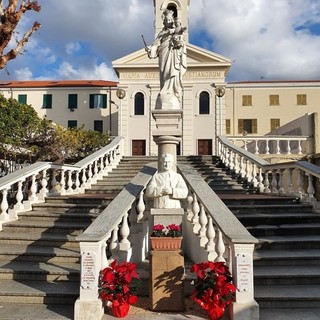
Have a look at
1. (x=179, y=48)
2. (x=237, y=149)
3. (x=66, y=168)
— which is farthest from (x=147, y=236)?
(x=237, y=149)

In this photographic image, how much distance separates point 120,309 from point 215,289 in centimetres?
118

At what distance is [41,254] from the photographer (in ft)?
19.1

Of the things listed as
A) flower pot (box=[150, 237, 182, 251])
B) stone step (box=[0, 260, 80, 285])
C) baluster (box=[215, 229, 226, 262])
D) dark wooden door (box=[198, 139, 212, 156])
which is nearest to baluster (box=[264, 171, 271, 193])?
baluster (box=[215, 229, 226, 262])

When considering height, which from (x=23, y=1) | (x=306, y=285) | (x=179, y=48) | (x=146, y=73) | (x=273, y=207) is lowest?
→ (x=306, y=285)

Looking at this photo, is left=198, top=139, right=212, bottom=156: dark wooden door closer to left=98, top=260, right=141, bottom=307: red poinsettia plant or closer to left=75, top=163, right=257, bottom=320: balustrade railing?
left=75, top=163, right=257, bottom=320: balustrade railing

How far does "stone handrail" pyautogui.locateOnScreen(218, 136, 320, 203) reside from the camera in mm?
8250

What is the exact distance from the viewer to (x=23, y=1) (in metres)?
5.85

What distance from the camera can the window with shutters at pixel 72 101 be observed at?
37.6 metres

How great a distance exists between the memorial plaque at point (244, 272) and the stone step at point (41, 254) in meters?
2.80

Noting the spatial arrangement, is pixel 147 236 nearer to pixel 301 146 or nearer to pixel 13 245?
pixel 13 245

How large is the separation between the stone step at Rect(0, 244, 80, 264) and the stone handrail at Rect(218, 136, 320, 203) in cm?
529

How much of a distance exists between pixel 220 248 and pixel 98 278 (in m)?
1.69

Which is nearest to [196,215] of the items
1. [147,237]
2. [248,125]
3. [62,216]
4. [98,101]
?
[147,237]

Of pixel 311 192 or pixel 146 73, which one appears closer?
pixel 311 192
